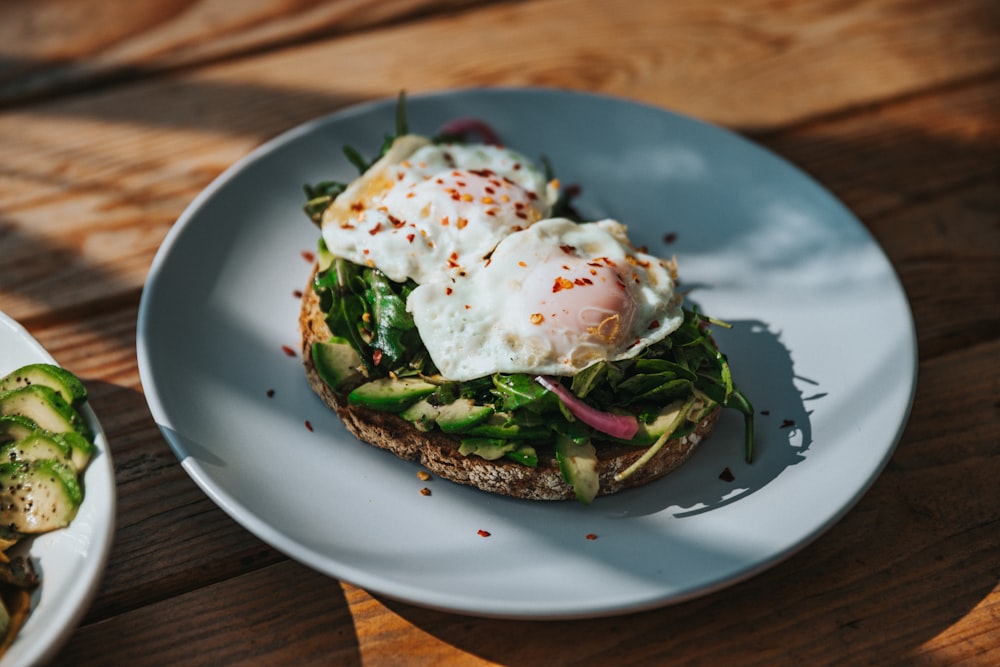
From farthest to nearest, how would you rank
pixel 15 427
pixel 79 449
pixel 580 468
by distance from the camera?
pixel 580 468, pixel 15 427, pixel 79 449

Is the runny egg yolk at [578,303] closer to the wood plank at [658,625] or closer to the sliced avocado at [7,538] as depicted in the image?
the wood plank at [658,625]

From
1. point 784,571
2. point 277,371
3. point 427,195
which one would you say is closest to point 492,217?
point 427,195

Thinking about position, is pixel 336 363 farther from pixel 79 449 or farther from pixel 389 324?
pixel 79 449

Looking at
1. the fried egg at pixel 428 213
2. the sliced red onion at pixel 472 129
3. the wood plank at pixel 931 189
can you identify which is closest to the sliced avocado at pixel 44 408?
the fried egg at pixel 428 213

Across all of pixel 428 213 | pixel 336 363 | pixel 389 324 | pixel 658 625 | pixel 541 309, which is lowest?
pixel 658 625

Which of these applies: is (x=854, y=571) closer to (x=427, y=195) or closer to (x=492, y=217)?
(x=492, y=217)

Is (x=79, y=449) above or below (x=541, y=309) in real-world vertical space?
below

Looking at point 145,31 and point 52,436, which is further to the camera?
point 145,31

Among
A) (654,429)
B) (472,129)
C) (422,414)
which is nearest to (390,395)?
(422,414)
